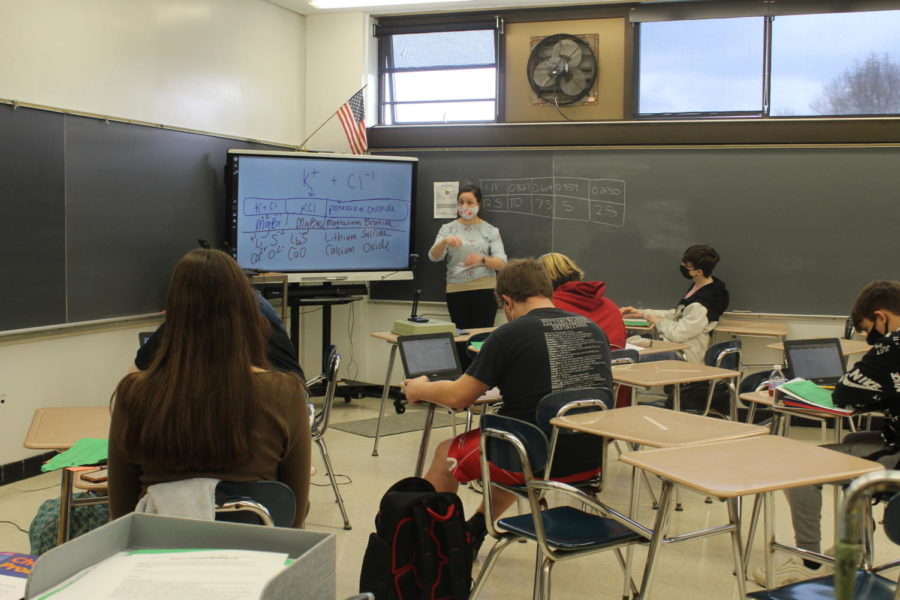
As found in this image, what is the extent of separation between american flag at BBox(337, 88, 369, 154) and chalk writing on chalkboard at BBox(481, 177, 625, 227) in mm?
1008

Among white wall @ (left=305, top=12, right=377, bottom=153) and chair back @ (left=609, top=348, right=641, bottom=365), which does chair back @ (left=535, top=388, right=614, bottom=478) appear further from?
white wall @ (left=305, top=12, right=377, bottom=153)

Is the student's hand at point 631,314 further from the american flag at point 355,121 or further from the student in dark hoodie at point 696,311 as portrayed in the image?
the american flag at point 355,121

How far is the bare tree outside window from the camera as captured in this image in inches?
225

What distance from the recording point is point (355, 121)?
6.55 metres

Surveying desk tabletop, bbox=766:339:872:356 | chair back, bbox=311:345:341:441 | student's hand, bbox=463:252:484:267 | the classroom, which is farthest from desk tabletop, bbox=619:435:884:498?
student's hand, bbox=463:252:484:267

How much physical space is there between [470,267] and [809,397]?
341cm

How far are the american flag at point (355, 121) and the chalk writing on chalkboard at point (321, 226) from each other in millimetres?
499

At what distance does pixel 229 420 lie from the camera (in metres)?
1.79

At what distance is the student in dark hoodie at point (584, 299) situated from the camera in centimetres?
394

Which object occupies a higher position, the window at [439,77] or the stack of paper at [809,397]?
the window at [439,77]

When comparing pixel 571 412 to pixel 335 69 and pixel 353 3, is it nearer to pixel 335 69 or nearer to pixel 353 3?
pixel 353 3

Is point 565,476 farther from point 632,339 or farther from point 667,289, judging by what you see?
point 667,289

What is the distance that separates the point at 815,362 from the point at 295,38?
478 centimetres

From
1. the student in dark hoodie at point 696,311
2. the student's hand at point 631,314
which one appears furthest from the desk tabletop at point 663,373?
the student's hand at point 631,314
